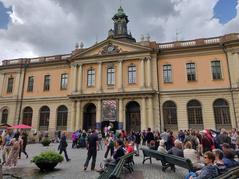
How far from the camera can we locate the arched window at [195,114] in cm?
2436

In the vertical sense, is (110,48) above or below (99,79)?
above

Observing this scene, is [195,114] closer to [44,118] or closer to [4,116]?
[44,118]

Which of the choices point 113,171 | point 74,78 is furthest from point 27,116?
point 113,171

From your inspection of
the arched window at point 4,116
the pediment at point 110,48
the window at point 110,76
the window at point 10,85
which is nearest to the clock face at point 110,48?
the pediment at point 110,48

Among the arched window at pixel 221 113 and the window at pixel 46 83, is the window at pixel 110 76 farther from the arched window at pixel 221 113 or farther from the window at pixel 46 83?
the arched window at pixel 221 113

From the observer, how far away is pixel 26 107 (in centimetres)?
3166

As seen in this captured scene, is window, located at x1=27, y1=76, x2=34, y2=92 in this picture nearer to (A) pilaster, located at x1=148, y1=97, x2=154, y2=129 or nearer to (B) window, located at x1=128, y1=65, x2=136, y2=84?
(B) window, located at x1=128, y1=65, x2=136, y2=84

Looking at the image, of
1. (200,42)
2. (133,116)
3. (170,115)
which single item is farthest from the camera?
(133,116)

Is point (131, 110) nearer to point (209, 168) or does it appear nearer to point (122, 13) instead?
point (122, 13)

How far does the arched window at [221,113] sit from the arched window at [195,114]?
5.73 feet

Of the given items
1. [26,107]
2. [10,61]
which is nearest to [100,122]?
[26,107]

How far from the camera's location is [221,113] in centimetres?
2386

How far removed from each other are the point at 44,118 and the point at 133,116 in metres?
13.9

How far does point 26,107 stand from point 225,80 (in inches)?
1142
